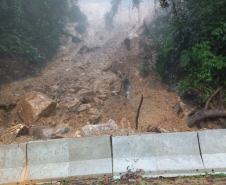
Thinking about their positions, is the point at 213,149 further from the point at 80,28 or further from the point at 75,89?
the point at 80,28

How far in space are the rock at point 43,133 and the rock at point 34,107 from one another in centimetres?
65

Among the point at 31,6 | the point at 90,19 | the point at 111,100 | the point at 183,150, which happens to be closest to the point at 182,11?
the point at 111,100

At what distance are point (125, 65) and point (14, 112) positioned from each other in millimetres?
6890

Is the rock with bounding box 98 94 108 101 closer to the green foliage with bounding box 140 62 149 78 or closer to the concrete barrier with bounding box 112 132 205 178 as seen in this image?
the green foliage with bounding box 140 62 149 78

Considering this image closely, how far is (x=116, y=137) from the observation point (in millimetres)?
3887

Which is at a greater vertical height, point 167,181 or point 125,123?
point 125,123

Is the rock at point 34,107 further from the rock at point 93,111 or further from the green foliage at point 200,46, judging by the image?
the green foliage at point 200,46

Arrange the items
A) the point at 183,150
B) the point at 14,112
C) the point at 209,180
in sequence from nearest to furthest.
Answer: the point at 209,180 → the point at 183,150 → the point at 14,112

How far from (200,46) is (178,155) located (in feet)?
13.6

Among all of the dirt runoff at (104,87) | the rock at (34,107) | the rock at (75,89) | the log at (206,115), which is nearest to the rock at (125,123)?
the dirt runoff at (104,87)

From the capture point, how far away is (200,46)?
6207mm

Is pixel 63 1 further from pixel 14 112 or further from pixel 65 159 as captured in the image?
pixel 65 159

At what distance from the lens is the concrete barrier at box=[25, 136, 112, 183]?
3734 millimetres

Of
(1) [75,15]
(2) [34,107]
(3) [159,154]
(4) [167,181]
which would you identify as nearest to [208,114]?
(3) [159,154]
